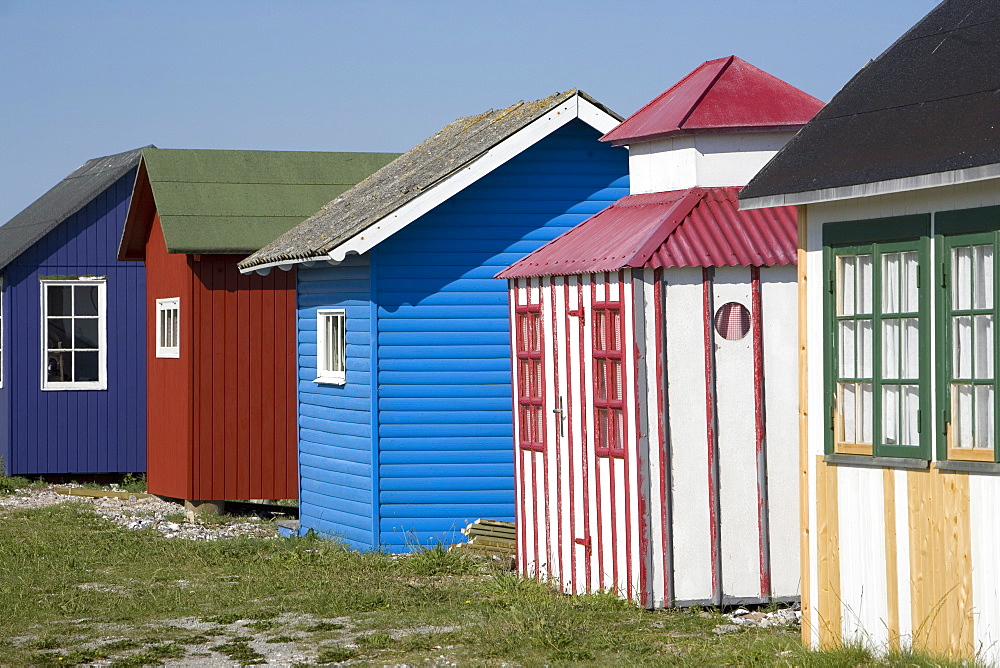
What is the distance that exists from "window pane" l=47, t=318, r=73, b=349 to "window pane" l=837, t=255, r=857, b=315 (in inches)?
663

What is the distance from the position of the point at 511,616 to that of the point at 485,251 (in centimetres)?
544

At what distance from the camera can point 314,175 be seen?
20.0 metres

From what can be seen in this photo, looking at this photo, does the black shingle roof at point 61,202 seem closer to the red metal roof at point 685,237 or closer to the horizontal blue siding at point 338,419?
the horizontal blue siding at point 338,419

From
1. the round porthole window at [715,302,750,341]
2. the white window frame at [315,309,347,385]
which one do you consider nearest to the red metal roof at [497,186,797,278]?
the round porthole window at [715,302,750,341]

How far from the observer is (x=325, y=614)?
1088cm

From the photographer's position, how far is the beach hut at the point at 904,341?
7.38 m

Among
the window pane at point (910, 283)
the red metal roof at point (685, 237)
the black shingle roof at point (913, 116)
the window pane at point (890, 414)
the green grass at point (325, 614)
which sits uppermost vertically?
the black shingle roof at point (913, 116)

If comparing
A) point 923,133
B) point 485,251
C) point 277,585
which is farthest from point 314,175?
point 923,133

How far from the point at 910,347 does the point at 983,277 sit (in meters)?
0.64

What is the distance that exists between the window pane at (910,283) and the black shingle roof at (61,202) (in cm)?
1718

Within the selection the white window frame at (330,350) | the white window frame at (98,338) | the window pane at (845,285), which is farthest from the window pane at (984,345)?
the white window frame at (98,338)

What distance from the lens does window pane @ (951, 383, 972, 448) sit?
7.48m

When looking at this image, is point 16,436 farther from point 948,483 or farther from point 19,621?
point 948,483

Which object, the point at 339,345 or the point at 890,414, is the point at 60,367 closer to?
the point at 339,345
